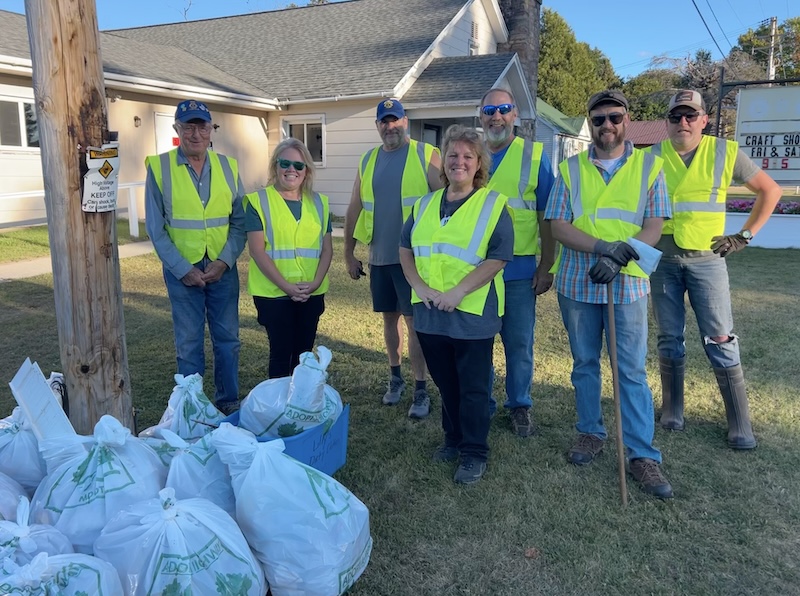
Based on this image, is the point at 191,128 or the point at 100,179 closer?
the point at 100,179

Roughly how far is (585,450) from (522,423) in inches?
19.5

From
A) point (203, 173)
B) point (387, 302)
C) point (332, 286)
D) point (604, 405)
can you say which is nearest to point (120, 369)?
point (203, 173)

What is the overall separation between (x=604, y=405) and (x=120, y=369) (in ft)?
10.5

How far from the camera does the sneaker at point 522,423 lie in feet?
13.2

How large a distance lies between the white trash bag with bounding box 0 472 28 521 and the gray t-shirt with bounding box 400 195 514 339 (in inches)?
77.4

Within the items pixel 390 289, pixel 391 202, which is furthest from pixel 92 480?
pixel 391 202

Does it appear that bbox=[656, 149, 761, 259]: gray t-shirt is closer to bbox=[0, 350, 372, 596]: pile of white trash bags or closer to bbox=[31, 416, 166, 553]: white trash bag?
bbox=[0, 350, 372, 596]: pile of white trash bags

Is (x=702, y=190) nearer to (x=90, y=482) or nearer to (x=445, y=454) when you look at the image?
(x=445, y=454)

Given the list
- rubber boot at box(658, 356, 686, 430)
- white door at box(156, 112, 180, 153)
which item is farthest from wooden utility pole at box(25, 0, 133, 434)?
white door at box(156, 112, 180, 153)

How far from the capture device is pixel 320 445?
123 inches

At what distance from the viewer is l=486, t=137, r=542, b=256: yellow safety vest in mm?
3742

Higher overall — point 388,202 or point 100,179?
point 100,179

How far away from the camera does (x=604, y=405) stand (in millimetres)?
4500

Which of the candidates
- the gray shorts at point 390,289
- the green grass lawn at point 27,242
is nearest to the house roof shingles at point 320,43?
the green grass lawn at point 27,242
